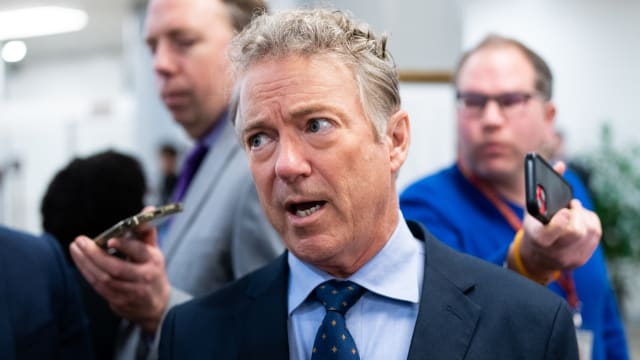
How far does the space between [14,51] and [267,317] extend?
12.2 meters

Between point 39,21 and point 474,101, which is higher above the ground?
point 39,21

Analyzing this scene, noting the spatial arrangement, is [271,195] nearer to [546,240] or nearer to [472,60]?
[546,240]

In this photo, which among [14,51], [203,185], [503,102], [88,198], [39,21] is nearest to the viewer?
[203,185]

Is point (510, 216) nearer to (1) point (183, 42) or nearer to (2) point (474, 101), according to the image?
(2) point (474, 101)

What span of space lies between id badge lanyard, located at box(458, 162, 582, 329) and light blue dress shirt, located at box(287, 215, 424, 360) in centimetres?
53

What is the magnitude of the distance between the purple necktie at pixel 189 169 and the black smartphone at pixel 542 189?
3.24 ft

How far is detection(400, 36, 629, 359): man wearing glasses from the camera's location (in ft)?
5.72

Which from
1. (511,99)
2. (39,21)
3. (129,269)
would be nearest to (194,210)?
(129,269)

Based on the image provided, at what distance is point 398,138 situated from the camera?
1.29 metres

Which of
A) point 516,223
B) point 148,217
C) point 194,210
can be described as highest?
point 148,217

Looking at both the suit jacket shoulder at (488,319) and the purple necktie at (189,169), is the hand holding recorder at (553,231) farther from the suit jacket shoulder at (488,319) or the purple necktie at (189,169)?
the purple necktie at (189,169)

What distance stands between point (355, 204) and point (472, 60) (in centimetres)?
89

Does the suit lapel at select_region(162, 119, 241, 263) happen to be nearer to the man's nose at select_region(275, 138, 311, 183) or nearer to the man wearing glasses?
the man wearing glasses

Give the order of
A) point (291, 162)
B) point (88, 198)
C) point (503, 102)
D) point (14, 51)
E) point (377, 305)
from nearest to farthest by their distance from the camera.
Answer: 1. point (291, 162)
2. point (377, 305)
3. point (503, 102)
4. point (88, 198)
5. point (14, 51)
